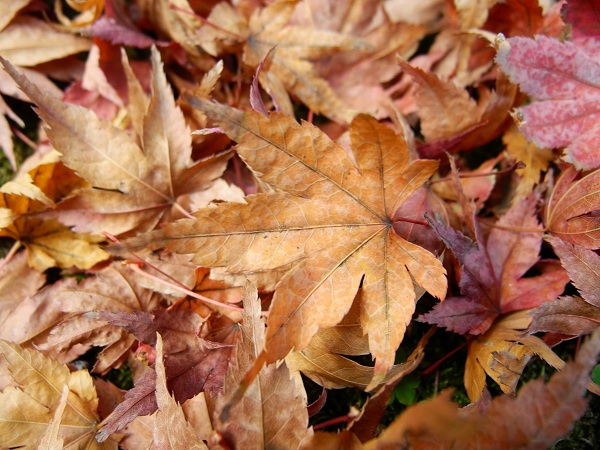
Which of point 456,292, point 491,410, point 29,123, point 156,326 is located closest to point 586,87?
point 456,292

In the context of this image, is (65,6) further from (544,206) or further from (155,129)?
(544,206)

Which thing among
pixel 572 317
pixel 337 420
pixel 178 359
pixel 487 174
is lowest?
pixel 337 420

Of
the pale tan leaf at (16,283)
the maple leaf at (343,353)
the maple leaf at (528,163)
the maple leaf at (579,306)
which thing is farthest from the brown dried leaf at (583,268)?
the pale tan leaf at (16,283)

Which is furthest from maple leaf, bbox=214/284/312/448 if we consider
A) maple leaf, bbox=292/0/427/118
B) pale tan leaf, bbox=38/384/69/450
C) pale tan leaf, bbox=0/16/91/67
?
pale tan leaf, bbox=0/16/91/67

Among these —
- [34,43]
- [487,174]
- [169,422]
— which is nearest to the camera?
[169,422]

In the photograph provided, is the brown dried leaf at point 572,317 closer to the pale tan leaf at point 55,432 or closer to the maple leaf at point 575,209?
the maple leaf at point 575,209

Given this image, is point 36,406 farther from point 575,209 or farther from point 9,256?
point 575,209

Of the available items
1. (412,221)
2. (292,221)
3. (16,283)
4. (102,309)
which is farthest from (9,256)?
(412,221)

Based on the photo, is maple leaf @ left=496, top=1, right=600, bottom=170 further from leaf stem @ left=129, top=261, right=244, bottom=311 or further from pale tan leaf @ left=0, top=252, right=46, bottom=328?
pale tan leaf @ left=0, top=252, right=46, bottom=328
